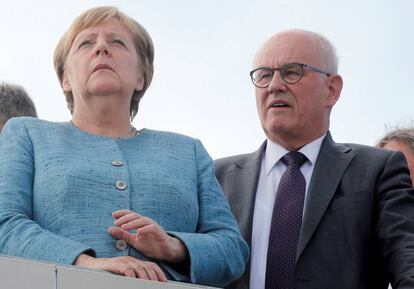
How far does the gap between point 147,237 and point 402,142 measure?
2801mm

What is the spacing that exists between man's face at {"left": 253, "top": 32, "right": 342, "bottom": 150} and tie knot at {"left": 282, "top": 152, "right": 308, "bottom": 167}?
0.11 meters

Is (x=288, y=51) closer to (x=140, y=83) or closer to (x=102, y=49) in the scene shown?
(x=140, y=83)

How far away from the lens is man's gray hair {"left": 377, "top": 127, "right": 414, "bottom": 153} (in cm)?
495

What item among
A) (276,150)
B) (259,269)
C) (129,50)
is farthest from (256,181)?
(129,50)

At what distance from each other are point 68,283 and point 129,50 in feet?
3.81

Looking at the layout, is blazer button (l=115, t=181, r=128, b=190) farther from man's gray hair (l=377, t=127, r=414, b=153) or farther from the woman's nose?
man's gray hair (l=377, t=127, r=414, b=153)

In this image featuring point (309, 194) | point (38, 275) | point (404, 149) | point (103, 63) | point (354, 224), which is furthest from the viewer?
point (404, 149)

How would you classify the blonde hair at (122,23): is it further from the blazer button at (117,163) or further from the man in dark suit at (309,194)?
the man in dark suit at (309,194)

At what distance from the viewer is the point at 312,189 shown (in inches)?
147

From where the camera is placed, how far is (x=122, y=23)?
3.05 meters

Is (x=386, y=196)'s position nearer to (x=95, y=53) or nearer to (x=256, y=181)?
(x=256, y=181)

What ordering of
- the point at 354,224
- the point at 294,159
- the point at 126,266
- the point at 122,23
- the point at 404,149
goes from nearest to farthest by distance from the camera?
the point at 126,266
the point at 122,23
the point at 354,224
the point at 294,159
the point at 404,149

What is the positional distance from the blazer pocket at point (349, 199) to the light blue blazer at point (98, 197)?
34.8 inches

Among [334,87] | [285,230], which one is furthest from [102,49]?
[334,87]
